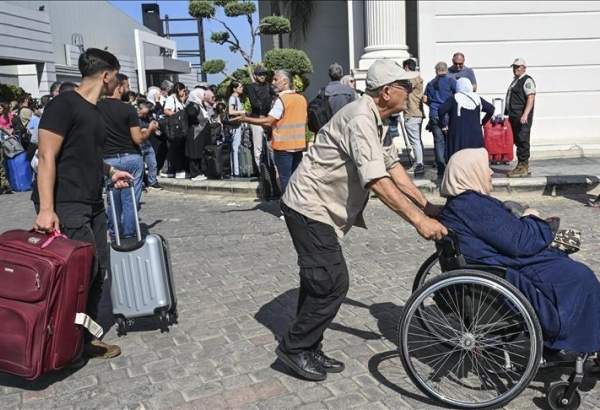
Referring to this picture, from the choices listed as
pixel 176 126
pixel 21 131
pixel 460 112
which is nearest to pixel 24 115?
pixel 21 131

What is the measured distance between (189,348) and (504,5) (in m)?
10.8

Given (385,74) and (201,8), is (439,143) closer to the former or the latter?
(385,74)

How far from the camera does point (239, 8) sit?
74.7 feet

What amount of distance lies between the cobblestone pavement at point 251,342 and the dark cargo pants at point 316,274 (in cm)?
34

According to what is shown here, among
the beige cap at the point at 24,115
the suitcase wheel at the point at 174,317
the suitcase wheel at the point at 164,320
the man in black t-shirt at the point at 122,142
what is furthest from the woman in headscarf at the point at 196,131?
the suitcase wheel at the point at 164,320

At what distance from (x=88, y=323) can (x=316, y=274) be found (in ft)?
4.44

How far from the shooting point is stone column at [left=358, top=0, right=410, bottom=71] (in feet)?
40.6

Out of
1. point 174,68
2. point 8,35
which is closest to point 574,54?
point 8,35

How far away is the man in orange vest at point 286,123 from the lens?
281 inches

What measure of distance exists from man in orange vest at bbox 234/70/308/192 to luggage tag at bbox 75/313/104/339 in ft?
12.8

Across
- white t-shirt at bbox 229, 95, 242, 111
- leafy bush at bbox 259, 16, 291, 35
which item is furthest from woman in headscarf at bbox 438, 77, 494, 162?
leafy bush at bbox 259, 16, 291, 35

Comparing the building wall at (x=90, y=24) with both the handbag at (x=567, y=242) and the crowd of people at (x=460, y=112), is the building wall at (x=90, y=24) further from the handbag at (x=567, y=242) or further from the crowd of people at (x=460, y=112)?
the handbag at (x=567, y=242)

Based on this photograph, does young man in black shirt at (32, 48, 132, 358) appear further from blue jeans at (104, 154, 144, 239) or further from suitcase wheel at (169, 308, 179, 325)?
blue jeans at (104, 154, 144, 239)

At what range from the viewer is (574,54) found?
1247 cm
